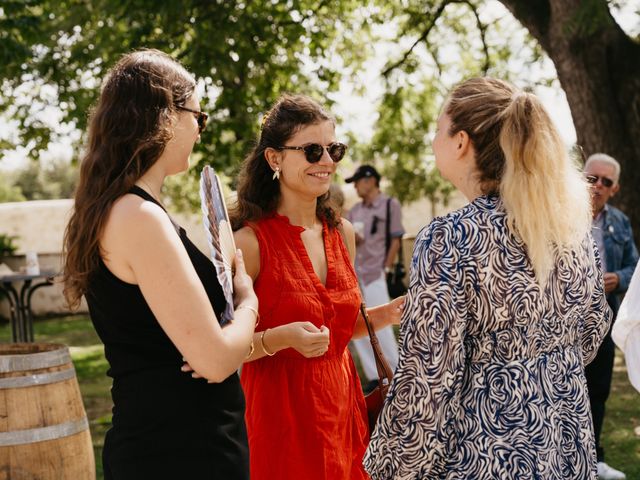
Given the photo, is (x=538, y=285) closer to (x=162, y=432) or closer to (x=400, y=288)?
(x=162, y=432)

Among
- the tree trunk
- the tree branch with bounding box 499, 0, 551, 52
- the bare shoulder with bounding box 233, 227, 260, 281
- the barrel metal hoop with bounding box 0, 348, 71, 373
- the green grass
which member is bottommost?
the green grass

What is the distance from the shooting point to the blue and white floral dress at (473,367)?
7.36 feet

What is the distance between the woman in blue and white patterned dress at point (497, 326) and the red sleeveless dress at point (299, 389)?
781 mm

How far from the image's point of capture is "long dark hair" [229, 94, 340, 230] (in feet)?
11.1

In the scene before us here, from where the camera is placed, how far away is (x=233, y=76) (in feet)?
35.2

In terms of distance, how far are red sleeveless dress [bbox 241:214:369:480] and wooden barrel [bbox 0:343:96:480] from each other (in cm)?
82

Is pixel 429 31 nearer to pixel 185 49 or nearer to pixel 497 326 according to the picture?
pixel 185 49

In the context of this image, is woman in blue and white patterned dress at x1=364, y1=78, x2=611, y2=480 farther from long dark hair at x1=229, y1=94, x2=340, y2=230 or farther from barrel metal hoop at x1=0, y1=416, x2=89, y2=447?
barrel metal hoop at x1=0, y1=416, x2=89, y2=447

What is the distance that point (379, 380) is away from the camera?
3.16 metres

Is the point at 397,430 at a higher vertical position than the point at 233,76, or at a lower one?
lower

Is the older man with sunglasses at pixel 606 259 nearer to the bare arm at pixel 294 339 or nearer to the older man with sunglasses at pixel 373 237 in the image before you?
the bare arm at pixel 294 339

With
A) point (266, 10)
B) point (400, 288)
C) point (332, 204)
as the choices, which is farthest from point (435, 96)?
point (332, 204)

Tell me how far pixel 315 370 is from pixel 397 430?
2.94ft

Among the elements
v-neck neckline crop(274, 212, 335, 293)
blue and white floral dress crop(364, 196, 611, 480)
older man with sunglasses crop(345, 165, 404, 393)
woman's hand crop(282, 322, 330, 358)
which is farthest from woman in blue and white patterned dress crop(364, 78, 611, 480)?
older man with sunglasses crop(345, 165, 404, 393)
